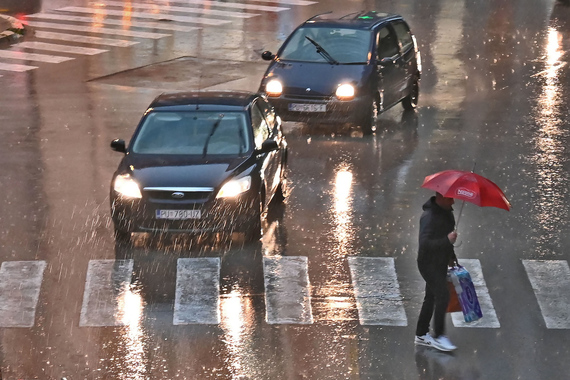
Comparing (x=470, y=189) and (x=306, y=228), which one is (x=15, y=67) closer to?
(x=306, y=228)

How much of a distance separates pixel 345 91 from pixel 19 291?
28.1ft

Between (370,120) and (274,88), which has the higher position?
(274,88)

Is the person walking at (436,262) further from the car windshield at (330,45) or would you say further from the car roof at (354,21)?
the car roof at (354,21)

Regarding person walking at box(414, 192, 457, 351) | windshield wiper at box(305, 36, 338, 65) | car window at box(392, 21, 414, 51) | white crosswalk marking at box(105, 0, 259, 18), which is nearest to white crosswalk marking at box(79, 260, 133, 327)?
person walking at box(414, 192, 457, 351)

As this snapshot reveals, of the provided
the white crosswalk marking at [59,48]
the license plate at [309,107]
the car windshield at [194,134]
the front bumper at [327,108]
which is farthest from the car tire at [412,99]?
the white crosswalk marking at [59,48]

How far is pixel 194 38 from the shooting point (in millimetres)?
29281

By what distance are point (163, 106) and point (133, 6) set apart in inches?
854

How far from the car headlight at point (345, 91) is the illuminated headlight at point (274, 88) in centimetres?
98

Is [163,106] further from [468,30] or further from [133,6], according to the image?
[133,6]

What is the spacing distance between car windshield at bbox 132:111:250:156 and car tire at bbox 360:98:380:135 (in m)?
5.24

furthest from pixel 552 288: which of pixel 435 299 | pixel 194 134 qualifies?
pixel 194 134

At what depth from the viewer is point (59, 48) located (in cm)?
2767

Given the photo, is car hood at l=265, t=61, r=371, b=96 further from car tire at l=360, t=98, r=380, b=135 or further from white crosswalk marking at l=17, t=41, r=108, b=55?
white crosswalk marking at l=17, t=41, r=108, b=55

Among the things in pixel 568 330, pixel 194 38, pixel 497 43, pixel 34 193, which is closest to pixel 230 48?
pixel 194 38
